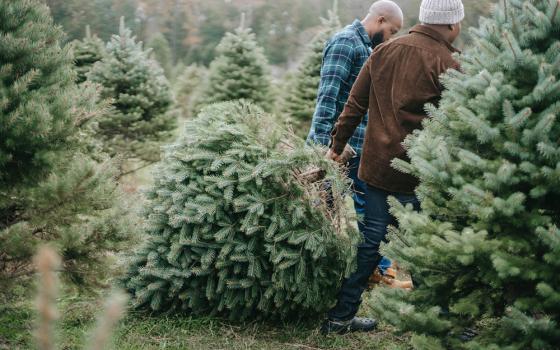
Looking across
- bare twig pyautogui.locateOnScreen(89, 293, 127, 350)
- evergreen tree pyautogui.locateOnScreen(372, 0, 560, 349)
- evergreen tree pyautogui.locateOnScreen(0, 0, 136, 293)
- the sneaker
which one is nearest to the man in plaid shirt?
the sneaker

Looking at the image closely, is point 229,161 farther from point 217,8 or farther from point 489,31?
point 217,8

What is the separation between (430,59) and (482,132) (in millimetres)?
1198

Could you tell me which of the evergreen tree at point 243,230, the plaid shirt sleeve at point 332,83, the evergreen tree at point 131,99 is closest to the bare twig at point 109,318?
the evergreen tree at point 243,230

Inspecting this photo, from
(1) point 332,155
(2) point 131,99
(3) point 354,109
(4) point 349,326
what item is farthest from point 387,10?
(2) point 131,99

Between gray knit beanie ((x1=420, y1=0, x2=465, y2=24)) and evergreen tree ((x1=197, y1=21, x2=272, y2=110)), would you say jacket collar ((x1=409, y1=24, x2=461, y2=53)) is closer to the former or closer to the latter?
gray knit beanie ((x1=420, y1=0, x2=465, y2=24))

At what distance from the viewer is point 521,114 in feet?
7.78

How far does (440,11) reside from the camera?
3619 millimetres

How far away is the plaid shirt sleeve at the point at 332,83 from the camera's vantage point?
4520 millimetres

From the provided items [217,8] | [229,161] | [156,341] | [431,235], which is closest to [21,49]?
[229,161]

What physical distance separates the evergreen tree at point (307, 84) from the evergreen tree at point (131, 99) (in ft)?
10.2

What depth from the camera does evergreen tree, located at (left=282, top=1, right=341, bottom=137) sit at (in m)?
11.1

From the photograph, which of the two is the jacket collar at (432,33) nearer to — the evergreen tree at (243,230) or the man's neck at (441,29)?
the man's neck at (441,29)

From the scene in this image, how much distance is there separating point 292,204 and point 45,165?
167 cm

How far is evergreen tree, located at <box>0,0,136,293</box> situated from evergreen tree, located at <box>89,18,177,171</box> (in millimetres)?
5396
